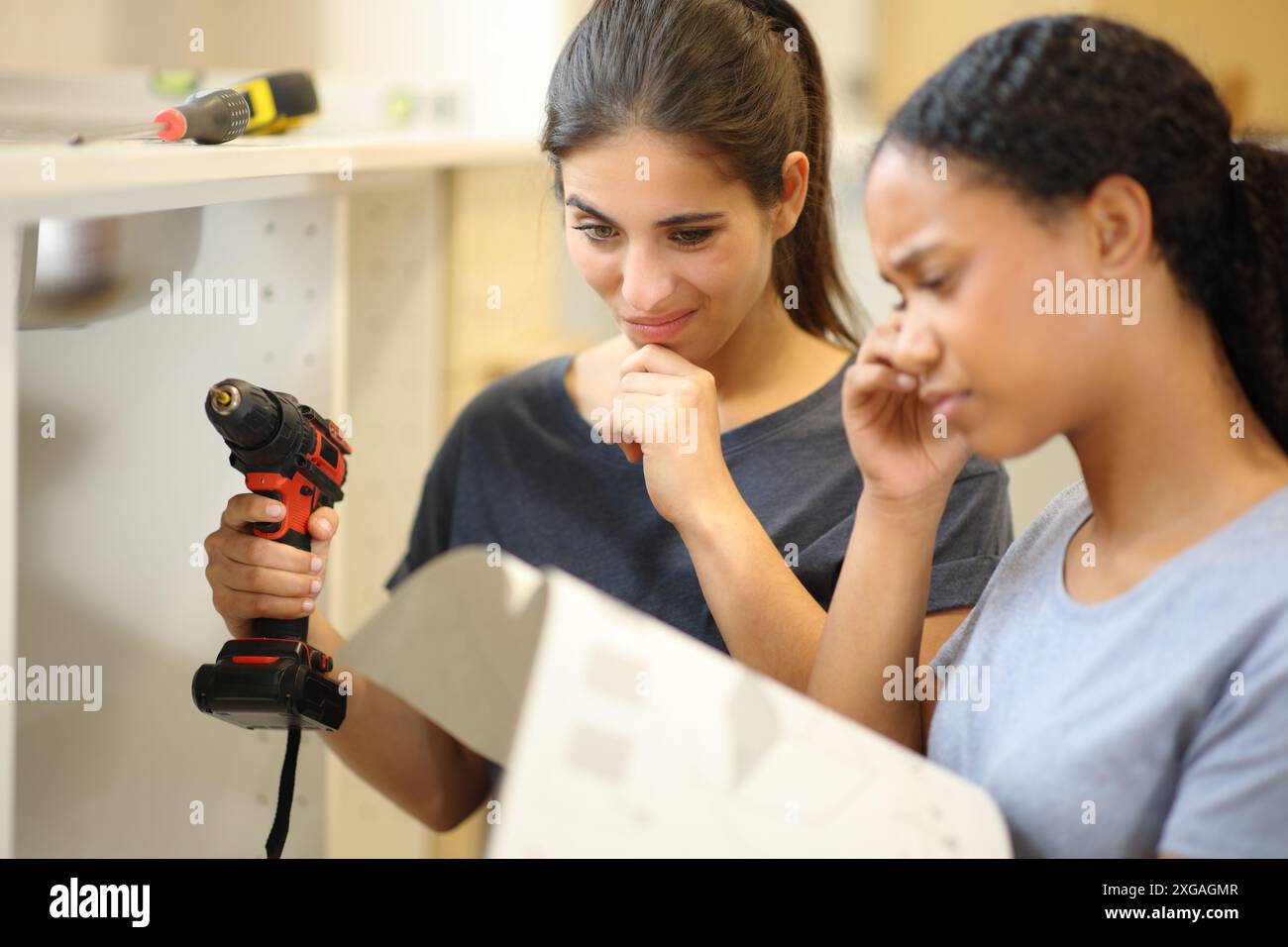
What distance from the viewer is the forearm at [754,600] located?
0.89 meters

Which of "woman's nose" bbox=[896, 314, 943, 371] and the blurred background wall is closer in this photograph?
"woman's nose" bbox=[896, 314, 943, 371]

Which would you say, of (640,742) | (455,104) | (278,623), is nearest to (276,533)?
(278,623)

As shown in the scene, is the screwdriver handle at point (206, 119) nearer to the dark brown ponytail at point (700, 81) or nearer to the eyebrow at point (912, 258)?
the dark brown ponytail at point (700, 81)

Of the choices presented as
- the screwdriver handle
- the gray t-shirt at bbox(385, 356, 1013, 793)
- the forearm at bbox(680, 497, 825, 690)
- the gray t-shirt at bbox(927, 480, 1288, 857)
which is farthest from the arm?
the screwdriver handle

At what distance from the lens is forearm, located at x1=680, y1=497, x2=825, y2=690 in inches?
35.0

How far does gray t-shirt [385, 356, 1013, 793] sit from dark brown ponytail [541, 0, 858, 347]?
0.21 meters

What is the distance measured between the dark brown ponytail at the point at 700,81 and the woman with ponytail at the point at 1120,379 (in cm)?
28

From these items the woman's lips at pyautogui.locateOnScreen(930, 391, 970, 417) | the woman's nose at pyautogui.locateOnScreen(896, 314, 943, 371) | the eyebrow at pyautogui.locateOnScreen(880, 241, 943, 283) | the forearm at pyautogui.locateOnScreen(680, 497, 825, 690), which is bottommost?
the forearm at pyautogui.locateOnScreen(680, 497, 825, 690)

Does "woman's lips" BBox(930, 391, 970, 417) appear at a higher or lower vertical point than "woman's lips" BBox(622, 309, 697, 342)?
lower

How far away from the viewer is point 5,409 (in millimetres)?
591

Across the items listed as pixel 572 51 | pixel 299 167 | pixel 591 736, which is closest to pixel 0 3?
pixel 299 167

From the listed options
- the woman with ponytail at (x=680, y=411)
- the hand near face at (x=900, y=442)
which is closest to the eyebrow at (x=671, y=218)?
the woman with ponytail at (x=680, y=411)

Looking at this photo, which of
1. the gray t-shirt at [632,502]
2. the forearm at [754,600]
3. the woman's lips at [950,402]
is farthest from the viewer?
the gray t-shirt at [632,502]

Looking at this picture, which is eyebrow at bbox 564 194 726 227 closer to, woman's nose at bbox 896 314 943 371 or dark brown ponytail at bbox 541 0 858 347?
dark brown ponytail at bbox 541 0 858 347
